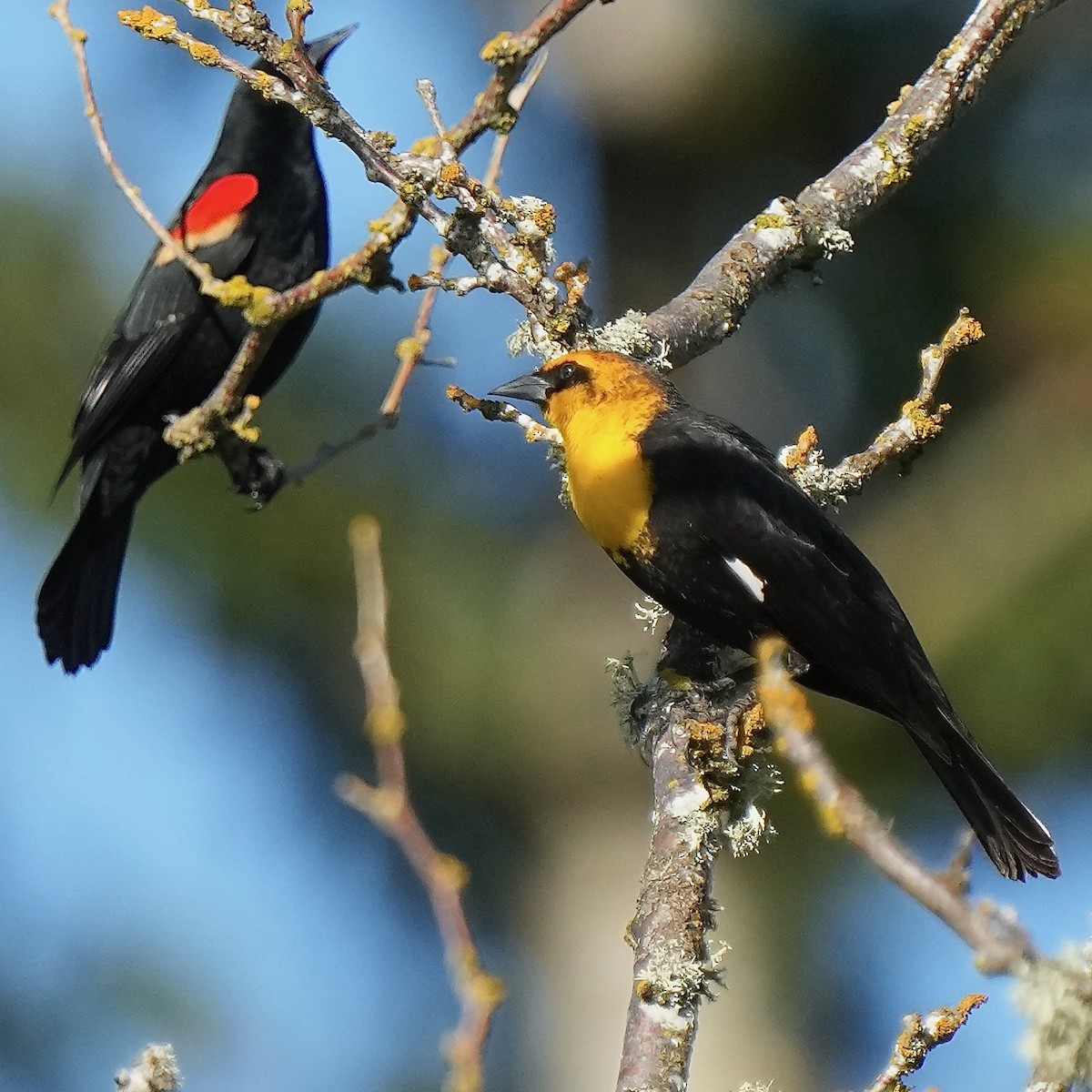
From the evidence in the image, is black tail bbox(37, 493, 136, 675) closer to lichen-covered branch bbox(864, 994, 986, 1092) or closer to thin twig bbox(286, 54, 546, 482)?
thin twig bbox(286, 54, 546, 482)

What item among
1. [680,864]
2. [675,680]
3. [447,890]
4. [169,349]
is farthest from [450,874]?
[169,349]

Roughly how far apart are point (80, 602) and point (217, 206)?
1.22m

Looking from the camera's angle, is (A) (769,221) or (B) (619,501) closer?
(B) (619,501)

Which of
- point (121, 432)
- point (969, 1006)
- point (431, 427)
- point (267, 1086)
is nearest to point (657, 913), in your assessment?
point (969, 1006)

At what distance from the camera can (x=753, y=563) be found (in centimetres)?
304

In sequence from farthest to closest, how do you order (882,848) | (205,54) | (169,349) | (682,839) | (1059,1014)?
(169,349) < (205,54) < (682,839) < (1059,1014) < (882,848)

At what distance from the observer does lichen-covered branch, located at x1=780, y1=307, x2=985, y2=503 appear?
290 centimetres

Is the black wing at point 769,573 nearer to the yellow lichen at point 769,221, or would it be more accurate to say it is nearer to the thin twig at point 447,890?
the yellow lichen at point 769,221

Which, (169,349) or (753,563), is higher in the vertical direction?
(169,349)

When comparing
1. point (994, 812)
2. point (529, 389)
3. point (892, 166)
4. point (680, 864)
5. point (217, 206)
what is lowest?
point (680, 864)

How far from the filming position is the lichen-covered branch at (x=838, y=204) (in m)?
3.19

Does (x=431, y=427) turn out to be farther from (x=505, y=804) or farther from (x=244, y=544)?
(x=505, y=804)

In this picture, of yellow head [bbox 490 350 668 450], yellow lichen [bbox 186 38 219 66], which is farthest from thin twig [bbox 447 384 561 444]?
yellow lichen [bbox 186 38 219 66]

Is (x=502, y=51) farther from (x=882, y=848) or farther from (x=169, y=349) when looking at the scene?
(x=169, y=349)
